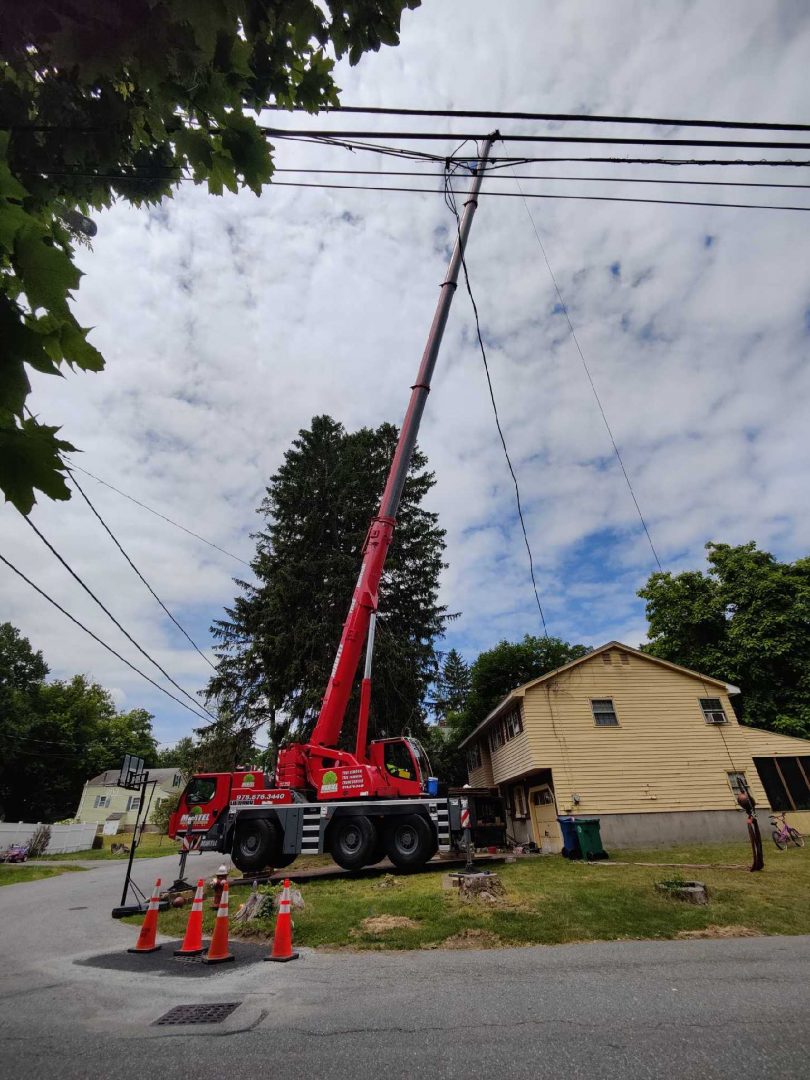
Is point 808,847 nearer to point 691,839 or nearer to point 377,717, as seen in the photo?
point 691,839

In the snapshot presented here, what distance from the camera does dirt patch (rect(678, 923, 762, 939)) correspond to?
269 inches

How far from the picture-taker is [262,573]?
86.7ft

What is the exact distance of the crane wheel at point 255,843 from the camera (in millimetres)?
12141

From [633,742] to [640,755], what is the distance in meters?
0.46

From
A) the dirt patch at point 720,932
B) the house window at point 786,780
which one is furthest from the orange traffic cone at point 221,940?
the house window at point 786,780

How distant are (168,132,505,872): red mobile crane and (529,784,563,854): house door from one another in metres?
6.70

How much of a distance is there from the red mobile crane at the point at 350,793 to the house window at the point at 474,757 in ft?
53.1

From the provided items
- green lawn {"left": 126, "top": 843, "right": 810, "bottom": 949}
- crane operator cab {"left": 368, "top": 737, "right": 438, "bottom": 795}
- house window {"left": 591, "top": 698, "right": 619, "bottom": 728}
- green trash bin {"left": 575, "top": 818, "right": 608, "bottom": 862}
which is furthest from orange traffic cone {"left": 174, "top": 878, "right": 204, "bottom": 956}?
house window {"left": 591, "top": 698, "right": 619, "bottom": 728}

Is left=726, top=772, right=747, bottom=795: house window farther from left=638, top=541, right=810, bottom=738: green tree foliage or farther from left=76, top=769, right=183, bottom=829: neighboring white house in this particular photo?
left=76, top=769, right=183, bottom=829: neighboring white house

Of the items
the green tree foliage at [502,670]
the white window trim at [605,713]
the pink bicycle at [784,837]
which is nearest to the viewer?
the pink bicycle at [784,837]

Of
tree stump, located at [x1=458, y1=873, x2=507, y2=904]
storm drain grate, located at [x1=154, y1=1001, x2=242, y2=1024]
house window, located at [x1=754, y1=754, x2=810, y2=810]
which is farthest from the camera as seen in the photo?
house window, located at [x1=754, y1=754, x2=810, y2=810]

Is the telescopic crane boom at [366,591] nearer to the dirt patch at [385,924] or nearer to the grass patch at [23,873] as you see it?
the dirt patch at [385,924]

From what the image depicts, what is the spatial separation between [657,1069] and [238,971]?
441cm

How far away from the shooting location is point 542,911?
7.79m
